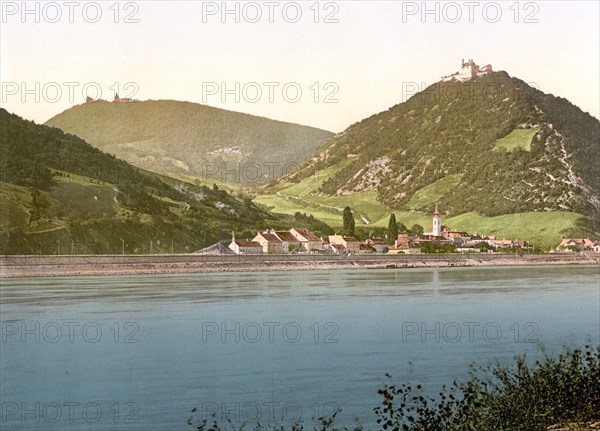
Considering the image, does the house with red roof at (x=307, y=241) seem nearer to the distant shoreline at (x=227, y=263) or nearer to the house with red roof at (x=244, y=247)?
the house with red roof at (x=244, y=247)

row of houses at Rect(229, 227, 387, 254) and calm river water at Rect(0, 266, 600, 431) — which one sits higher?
row of houses at Rect(229, 227, 387, 254)

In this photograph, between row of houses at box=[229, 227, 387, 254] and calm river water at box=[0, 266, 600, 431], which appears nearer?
calm river water at box=[0, 266, 600, 431]

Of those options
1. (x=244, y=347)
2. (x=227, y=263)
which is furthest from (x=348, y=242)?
(x=244, y=347)

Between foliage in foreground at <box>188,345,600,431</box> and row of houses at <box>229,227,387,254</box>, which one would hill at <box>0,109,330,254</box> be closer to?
row of houses at <box>229,227,387,254</box>

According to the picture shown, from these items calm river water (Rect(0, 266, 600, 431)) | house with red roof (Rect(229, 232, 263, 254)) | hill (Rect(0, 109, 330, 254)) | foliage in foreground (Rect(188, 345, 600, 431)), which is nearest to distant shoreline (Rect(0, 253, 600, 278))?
house with red roof (Rect(229, 232, 263, 254))

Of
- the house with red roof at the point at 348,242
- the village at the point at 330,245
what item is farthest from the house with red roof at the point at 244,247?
the house with red roof at the point at 348,242

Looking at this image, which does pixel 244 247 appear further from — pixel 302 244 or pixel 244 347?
pixel 244 347

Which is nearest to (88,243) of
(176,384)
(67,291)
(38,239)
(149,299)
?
(38,239)
